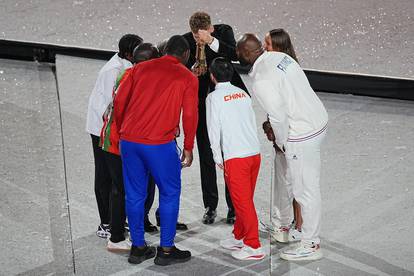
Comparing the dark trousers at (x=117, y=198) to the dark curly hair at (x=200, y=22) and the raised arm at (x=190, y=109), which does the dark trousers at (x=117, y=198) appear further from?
the dark curly hair at (x=200, y=22)

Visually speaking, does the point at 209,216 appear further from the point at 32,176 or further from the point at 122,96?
the point at 32,176

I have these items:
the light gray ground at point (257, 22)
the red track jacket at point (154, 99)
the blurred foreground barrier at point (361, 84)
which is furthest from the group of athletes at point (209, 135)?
the light gray ground at point (257, 22)

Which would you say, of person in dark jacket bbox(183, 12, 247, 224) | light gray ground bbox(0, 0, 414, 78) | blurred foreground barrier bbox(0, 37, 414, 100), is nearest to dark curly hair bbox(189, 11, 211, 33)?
person in dark jacket bbox(183, 12, 247, 224)

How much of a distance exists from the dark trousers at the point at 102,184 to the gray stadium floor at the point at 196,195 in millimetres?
126

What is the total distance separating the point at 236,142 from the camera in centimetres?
509

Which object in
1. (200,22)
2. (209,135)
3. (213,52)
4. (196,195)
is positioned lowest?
(196,195)

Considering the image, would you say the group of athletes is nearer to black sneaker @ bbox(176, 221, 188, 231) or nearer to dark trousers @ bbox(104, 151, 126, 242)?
dark trousers @ bbox(104, 151, 126, 242)

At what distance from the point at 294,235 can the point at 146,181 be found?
37.7 inches

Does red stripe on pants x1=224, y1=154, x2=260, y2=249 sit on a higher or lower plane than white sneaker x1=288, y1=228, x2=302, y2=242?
higher

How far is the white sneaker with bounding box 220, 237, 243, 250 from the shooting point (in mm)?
5270

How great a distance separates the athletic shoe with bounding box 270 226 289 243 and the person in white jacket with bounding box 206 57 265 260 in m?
0.26

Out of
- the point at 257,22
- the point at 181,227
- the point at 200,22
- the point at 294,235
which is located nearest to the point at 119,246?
the point at 181,227

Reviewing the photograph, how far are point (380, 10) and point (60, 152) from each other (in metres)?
4.17

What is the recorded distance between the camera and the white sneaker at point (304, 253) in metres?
5.12
